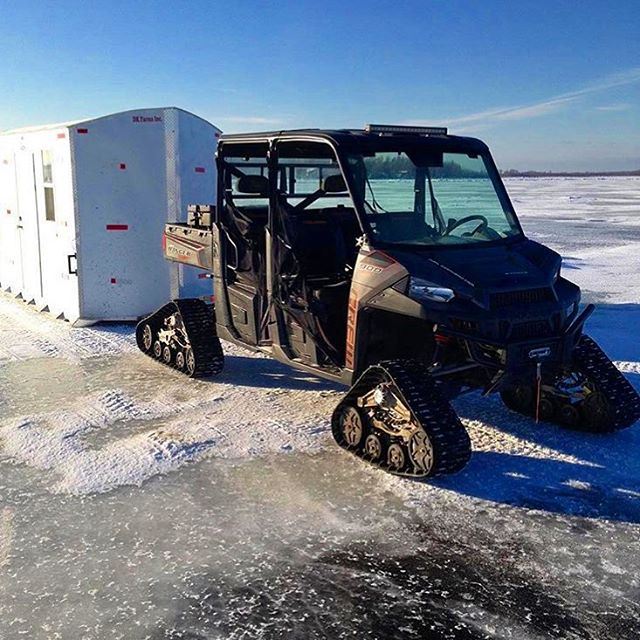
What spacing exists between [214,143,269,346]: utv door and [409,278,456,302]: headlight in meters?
1.91

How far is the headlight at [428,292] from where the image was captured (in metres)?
4.73

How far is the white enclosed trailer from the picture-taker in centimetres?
905

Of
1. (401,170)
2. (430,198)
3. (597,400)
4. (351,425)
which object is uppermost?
(401,170)

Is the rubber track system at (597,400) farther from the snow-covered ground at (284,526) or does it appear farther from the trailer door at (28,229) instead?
the trailer door at (28,229)

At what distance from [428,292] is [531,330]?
743 millimetres

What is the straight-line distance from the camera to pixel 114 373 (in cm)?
740

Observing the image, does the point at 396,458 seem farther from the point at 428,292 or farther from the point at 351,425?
the point at 428,292

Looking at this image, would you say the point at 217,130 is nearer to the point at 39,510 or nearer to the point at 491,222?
the point at 491,222

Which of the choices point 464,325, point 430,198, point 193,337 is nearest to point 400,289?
point 464,325

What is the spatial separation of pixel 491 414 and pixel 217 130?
569 cm

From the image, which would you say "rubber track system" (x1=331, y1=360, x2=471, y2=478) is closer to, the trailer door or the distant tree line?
the distant tree line

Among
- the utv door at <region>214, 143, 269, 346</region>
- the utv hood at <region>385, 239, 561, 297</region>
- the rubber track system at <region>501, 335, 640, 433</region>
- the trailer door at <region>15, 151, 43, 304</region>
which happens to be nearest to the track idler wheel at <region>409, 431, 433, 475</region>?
the utv hood at <region>385, 239, 561, 297</region>

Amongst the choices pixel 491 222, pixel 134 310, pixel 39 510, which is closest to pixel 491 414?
pixel 491 222

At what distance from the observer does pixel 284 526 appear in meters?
4.25
